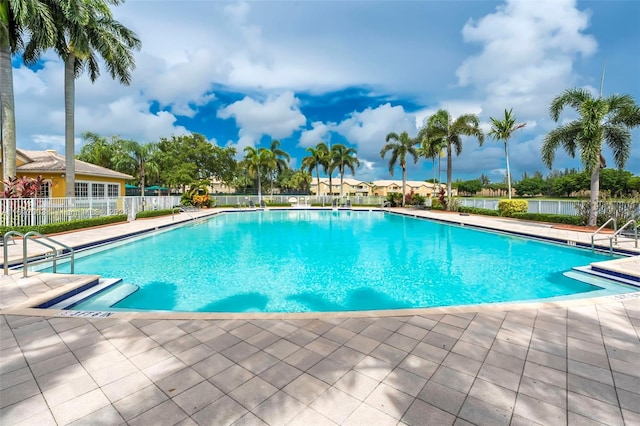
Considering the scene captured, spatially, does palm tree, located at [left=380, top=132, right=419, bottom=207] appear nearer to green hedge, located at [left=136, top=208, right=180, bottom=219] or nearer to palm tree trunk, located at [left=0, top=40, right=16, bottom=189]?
green hedge, located at [left=136, top=208, right=180, bottom=219]

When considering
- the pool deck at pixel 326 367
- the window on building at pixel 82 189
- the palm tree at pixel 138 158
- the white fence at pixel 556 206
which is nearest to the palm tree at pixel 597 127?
the white fence at pixel 556 206

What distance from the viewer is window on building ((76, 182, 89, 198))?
1619cm

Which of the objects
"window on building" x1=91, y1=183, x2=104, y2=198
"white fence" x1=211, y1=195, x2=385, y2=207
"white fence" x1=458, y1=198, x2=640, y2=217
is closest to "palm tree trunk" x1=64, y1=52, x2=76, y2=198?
"window on building" x1=91, y1=183, x2=104, y2=198

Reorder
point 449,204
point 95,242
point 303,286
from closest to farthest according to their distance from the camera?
point 303,286 → point 95,242 → point 449,204

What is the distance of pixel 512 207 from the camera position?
17094mm

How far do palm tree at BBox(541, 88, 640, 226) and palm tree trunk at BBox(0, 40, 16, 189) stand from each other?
876 inches

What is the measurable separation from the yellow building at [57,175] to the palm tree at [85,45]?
3426 mm

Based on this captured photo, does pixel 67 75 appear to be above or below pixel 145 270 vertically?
above

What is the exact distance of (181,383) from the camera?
2.25 metres

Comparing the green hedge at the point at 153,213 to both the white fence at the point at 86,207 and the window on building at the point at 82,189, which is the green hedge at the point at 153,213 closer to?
the white fence at the point at 86,207

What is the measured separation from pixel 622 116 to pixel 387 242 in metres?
10.9

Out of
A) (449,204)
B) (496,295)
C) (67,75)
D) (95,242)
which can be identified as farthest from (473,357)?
(449,204)

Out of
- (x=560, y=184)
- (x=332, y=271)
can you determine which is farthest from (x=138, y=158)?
(x=560, y=184)

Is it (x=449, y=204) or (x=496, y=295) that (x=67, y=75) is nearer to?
(x=496, y=295)
